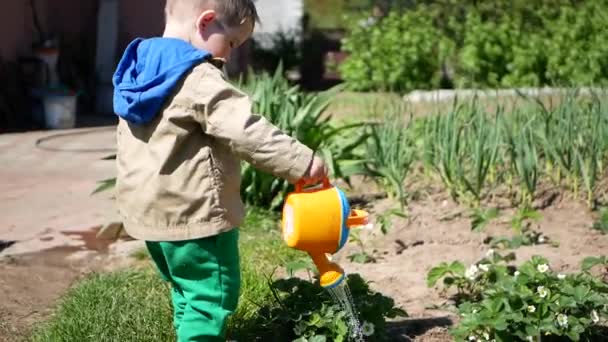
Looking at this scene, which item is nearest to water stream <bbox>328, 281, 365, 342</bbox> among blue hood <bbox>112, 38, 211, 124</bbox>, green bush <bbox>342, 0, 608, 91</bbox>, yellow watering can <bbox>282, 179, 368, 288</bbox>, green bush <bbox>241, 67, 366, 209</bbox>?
yellow watering can <bbox>282, 179, 368, 288</bbox>

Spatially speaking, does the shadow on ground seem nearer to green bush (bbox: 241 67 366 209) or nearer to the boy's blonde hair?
the boy's blonde hair

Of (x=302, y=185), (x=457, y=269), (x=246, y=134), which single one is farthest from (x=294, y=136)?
(x=246, y=134)

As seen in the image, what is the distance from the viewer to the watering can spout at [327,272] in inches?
120

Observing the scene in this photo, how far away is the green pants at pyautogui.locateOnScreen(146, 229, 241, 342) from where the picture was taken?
119 inches

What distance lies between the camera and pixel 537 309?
3.41 metres

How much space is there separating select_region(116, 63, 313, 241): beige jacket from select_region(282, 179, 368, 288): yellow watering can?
0.29ft

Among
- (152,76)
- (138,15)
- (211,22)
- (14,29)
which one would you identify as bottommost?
(138,15)

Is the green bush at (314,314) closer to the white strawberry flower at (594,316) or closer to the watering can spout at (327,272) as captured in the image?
the watering can spout at (327,272)

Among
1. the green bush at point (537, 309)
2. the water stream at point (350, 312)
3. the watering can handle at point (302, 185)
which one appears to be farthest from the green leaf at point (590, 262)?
the watering can handle at point (302, 185)

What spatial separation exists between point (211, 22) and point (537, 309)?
1.45 m

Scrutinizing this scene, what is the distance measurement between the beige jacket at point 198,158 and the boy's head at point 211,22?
0.38 feet

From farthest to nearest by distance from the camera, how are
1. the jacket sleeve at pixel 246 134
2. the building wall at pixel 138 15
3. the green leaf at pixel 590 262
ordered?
the building wall at pixel 138 15 < the green leaf at pixel 590 262 < the jacket sleeve at pixel 246 134

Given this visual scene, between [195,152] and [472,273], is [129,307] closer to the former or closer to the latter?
[195,152]

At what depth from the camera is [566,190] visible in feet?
17.9
